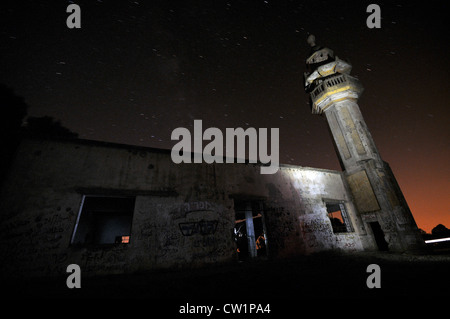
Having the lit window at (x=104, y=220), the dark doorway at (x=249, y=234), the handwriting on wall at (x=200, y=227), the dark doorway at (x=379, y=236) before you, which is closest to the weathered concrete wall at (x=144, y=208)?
the handwriting on wall at (x=200, y=227)

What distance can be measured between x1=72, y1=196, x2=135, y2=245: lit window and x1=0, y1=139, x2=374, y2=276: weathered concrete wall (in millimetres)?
5025

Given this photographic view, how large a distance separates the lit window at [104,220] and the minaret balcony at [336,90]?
14645 mm

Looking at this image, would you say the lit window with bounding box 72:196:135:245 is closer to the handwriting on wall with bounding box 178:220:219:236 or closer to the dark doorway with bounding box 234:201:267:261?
the handwriting on wall with bounding box 178:220:219:236

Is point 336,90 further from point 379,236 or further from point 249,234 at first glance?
point 249,234

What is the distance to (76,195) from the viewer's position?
20.8 ft

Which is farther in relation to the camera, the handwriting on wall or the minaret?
the minaret

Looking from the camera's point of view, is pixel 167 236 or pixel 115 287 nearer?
pixel 115 287

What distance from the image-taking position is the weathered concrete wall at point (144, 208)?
5.65 meters

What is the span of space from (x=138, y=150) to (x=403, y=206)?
13.6m

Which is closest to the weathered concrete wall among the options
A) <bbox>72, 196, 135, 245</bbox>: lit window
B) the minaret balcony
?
<bbox>72, 196, 135, 245</bbox>: lit window

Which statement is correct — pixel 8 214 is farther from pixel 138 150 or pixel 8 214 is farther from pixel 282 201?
pixel 282 201

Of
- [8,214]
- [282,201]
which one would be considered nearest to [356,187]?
[282,201]

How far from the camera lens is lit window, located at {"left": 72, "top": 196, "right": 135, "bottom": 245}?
11.8m
